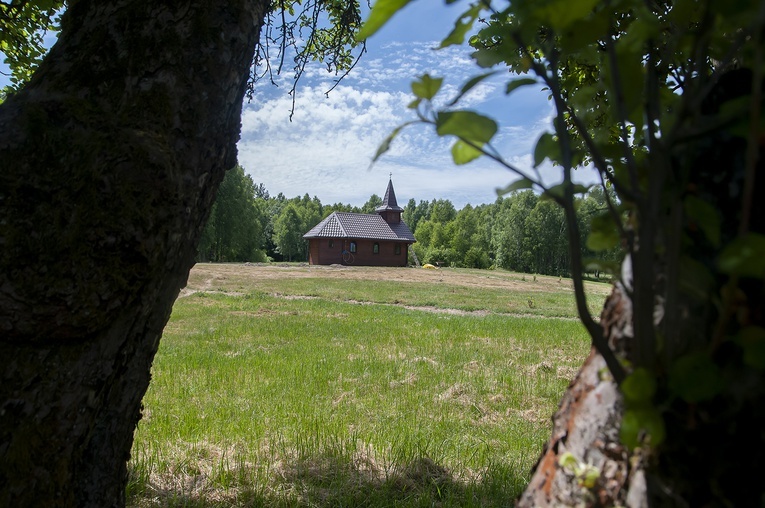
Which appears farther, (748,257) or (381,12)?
(381,12)

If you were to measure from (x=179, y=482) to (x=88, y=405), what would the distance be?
6.40ft

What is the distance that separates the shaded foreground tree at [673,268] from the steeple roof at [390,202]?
5457cm

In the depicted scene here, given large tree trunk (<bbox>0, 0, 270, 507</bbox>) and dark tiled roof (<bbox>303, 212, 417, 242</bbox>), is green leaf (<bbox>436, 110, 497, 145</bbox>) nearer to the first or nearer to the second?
large tree trunk (<bbox>0, 0, 270, 507</bbox>)

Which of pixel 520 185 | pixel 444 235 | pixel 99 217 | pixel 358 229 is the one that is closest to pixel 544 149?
pixel 520 185

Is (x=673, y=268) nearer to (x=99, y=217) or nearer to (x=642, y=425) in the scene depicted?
(x=642, y=425)

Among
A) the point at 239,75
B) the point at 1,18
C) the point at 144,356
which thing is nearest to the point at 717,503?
the point at 144,356

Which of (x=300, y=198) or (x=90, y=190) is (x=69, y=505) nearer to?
(x=90, y=190)

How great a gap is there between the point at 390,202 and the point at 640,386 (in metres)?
55.7

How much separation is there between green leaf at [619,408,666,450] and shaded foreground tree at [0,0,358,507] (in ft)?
4.45

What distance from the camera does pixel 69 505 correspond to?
4.88 ft

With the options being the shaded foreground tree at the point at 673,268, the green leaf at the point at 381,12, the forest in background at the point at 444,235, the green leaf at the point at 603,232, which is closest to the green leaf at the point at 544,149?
the shaded foreground tree at the point at 673,268

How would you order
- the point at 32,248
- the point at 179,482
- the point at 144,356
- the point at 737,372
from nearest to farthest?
the point at 737,372, the point at 32,248, the point at 144,356, the point at 179,482

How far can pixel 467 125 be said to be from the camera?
0.59 m

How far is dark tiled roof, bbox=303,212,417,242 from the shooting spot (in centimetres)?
4928
